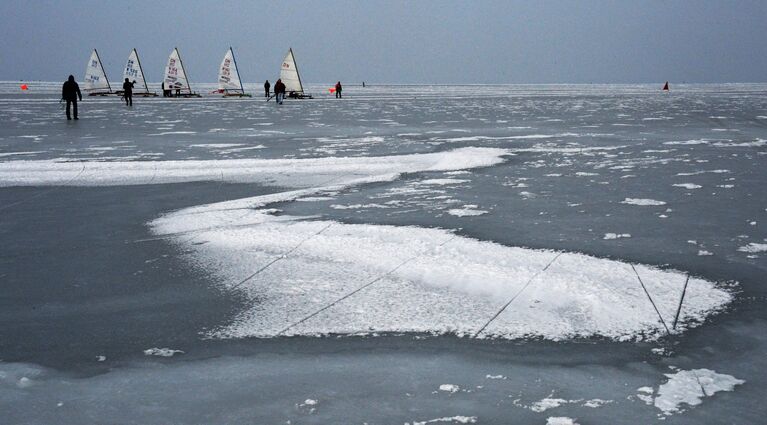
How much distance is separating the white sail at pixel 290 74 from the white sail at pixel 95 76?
48.8 feet

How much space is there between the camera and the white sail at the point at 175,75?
49.5 m

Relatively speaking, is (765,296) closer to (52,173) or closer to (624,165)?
(624,165)

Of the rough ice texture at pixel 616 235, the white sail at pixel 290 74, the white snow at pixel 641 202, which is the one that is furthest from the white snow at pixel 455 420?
the white sail at pixel 290 74

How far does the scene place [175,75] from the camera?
168 feet

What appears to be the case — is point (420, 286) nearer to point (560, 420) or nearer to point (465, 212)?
point (560, 420)

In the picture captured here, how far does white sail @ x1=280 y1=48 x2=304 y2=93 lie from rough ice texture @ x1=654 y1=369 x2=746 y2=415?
4482 cm

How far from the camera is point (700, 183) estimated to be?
29.0 feet

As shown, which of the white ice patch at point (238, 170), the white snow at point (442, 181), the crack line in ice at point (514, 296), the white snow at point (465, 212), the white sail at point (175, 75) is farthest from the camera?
the white sail at point (175, 75)

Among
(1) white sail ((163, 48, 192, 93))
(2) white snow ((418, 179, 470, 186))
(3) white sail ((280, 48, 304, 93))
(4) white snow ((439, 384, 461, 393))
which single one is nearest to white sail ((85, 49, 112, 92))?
(1) white sail ((163, 48, 192, 93))

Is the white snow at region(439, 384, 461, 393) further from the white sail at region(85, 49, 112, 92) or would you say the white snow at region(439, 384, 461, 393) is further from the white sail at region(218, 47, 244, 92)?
the white sail at region(85, 49, 112, 92)

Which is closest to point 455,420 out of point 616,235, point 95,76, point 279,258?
point 279,258

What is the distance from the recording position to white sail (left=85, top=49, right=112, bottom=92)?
2035 inches

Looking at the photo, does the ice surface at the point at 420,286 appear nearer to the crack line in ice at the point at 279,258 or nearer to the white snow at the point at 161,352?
the crack line in ice at the point at 279,258

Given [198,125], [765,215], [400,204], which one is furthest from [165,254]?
[198,125]
